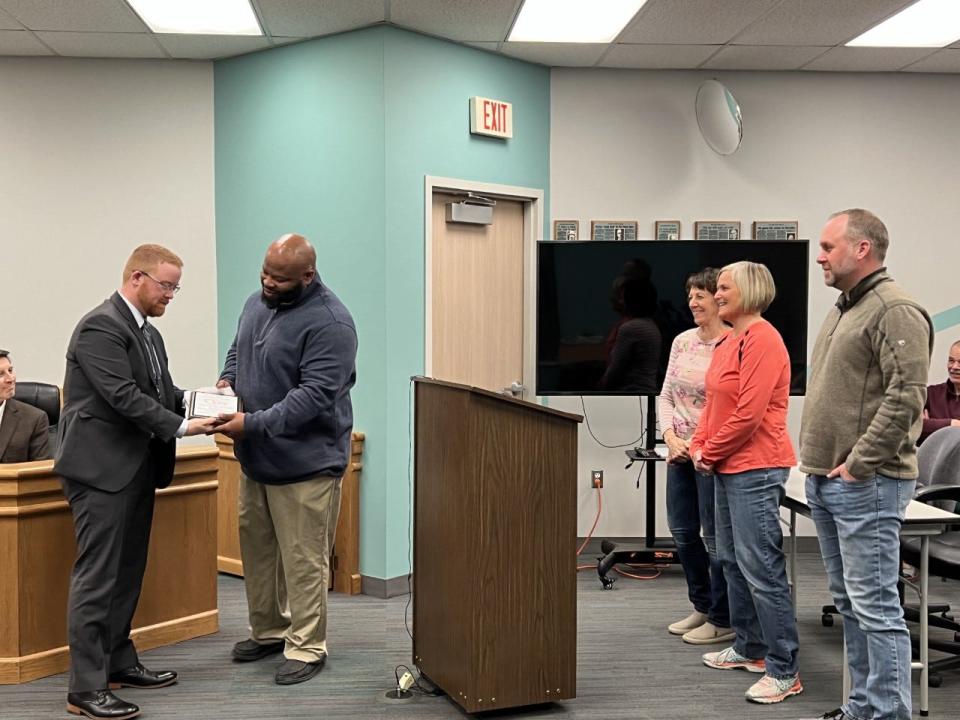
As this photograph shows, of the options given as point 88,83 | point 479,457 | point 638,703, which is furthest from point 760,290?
point 88,83

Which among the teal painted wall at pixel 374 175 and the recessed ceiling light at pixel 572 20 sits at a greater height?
the recessed ceiling light at pixel 572 20

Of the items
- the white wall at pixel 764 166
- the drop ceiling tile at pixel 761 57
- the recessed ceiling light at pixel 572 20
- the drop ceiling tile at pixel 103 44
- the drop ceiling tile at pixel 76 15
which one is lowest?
the white wall at pixel 764 166

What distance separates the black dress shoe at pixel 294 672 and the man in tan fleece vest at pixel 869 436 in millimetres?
1836

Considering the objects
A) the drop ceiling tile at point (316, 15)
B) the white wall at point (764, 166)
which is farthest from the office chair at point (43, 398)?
the white wall at point (764, 166)

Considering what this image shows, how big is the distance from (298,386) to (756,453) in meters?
1.58

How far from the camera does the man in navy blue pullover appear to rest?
3.29 m

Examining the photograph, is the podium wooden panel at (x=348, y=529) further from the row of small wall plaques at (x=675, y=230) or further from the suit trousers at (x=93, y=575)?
the row of small wall plaques at (x=675, y=230)

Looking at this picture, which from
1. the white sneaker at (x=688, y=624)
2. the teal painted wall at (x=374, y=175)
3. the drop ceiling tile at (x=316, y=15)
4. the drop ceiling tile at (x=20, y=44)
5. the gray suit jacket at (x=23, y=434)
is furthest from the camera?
the drop ceiling tile at (x=20, y=44)

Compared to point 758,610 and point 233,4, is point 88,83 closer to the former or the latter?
point 233,4

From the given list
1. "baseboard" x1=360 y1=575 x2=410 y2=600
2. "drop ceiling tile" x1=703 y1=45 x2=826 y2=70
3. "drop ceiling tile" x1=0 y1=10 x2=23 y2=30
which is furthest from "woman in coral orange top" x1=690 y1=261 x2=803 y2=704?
"drop ceiling tile" x1=0 y1=10 x2=23 y2=30

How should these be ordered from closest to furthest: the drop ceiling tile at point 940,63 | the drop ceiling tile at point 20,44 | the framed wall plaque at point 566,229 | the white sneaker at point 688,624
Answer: the white sneaker at point 688,624 < the drop ceiling tile at point 20,44 < the drop ceiling tile at point 940,63 < the framed wall plaque at point 566,229

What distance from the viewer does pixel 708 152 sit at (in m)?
5.49

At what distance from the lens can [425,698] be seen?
3.25 metres

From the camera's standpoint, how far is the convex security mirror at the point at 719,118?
5.10m
